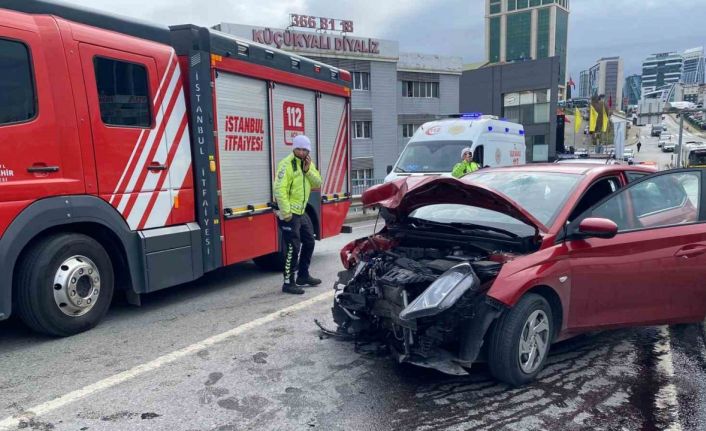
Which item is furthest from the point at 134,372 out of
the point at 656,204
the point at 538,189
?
the point at 656,204

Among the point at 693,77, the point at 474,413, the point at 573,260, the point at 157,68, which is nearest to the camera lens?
the point at 474,413

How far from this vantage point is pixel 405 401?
Result: 330cm

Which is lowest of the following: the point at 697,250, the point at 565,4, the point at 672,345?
the point at 672,345

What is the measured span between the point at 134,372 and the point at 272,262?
3.51 meters

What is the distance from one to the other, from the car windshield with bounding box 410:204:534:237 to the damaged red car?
0.01 metres

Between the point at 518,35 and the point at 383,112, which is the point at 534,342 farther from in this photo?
the point at 518,35

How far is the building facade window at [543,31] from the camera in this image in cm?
11738

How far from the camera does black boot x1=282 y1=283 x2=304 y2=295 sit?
19.6 feet

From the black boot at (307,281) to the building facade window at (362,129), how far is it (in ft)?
85.2

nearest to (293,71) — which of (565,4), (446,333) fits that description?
(446,333)

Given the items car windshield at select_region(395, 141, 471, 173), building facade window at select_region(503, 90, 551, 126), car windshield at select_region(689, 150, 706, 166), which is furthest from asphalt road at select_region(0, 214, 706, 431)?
building facade window at select_region(503, 90, 551, 126)

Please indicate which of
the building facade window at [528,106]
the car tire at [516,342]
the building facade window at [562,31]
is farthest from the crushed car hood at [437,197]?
the building facade window at [562,31]

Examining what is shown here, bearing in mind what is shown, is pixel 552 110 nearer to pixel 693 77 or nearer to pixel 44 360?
pixel 44 360

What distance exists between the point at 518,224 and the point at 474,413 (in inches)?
55.3
